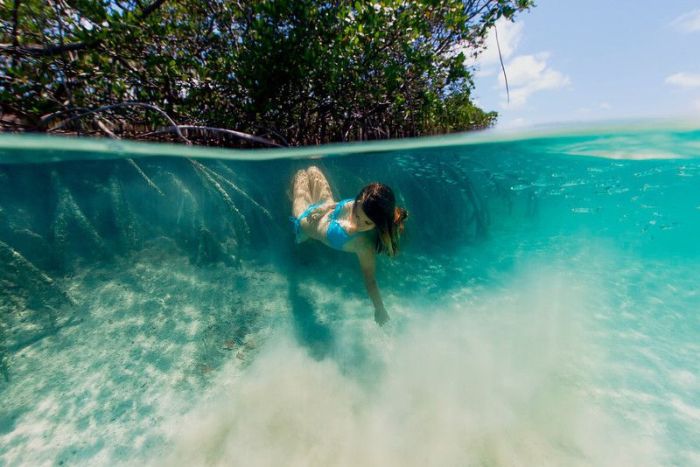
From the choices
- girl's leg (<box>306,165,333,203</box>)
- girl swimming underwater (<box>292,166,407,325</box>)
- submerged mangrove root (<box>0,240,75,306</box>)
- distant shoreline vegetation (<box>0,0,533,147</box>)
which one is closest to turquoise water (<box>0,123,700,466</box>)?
submerged mangrove root (<box>0,240,75,306</box>)

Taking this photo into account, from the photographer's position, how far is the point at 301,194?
5289mm

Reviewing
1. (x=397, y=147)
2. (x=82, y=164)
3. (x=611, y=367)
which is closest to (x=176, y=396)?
(x=611, y=367)

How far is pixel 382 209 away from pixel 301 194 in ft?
7.76

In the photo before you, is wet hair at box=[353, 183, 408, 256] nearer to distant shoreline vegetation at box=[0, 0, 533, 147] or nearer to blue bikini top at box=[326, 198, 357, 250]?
blue bikini top at box=[326, 198, 357, 250]

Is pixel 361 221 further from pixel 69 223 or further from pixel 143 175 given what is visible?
pixel 143 175

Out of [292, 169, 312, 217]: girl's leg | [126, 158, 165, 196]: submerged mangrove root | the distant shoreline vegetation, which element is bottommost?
[292, 169, 312, 217]: girl's leg

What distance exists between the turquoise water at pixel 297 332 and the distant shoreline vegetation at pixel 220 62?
88 centimetres

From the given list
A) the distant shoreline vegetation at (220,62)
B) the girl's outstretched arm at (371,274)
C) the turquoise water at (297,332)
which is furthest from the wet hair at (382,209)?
the distant shoreline vegetation at (220,62)

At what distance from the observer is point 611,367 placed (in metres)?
4.57

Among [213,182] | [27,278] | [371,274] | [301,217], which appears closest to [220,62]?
[213,182]

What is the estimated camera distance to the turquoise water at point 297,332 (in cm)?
329

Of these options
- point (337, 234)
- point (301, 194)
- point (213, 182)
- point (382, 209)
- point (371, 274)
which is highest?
point (213, 182)

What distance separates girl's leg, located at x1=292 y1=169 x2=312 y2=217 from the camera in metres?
5.15

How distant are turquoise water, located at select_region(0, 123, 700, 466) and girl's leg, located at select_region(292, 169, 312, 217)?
1.64 meters
